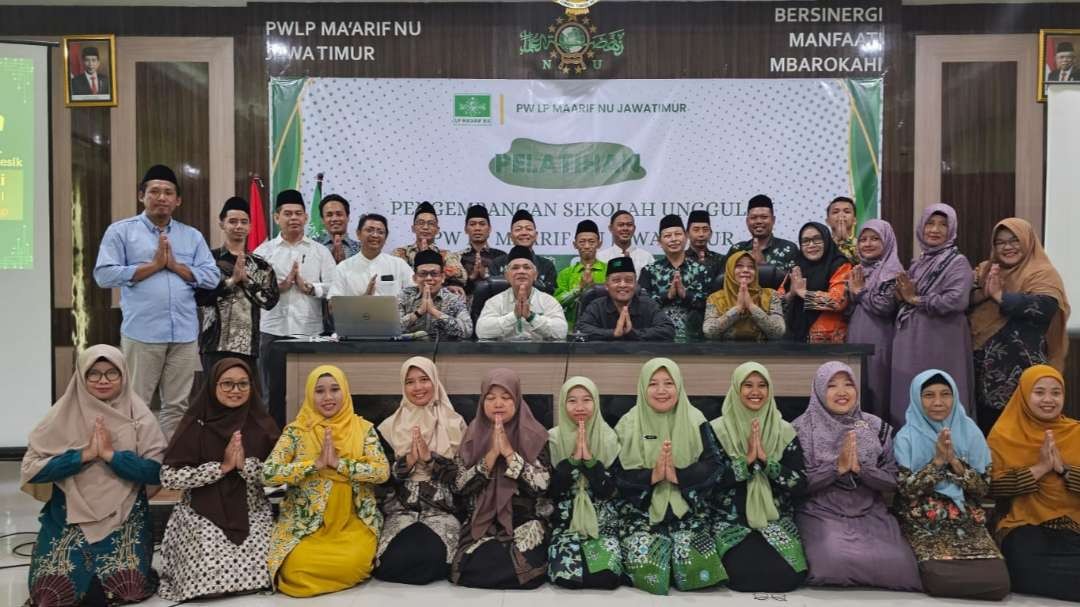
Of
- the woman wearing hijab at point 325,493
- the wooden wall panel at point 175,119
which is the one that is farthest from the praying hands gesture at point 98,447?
the wooden wall panel at point 175,119

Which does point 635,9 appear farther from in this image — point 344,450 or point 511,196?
point 344,450

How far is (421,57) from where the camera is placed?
6344mm

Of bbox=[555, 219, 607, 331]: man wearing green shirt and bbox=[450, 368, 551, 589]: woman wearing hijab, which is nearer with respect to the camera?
bbox=[450, 368, 551, 589]: woman wearing hijab

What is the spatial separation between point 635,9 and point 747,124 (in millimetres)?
1218

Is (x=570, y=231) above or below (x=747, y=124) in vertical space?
below

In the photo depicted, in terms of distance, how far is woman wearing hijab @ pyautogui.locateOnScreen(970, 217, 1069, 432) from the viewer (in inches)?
164

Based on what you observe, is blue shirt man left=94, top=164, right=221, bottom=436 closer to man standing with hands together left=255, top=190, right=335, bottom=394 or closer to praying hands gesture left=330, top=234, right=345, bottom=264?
man standing with hands together left=255, top=190, right=335, bottom=394

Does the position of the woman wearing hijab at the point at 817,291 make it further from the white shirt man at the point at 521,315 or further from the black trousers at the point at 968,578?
the black trousers at the point at 968,578

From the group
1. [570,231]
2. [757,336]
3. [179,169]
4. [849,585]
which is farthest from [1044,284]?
[179,169]

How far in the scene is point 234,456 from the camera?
136 inches

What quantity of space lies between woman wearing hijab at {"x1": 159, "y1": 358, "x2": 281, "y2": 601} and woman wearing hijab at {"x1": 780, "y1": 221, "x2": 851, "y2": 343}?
9.41 ft

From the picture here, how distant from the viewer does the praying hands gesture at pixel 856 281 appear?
4504 millimetres

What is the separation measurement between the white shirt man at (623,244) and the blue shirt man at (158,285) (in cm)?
255

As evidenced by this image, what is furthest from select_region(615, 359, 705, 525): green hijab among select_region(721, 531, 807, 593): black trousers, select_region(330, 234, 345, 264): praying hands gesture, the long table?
select_region(330, 234, 345, 264): praying hands gesture
